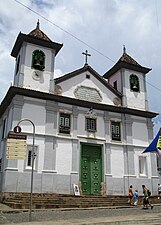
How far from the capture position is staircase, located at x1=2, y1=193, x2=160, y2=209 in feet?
44.7

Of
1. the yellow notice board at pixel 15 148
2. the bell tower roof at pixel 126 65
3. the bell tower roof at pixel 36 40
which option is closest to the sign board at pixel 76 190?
the yellow notice board at pixel 15 148

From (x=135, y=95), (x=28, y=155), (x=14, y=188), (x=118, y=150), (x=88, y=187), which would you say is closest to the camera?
(x=14, y=188)

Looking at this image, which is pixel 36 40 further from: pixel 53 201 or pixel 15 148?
pixel 15 148

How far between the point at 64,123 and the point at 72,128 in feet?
2.22

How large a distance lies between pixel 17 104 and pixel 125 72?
10.1m

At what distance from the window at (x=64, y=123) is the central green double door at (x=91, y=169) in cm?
168

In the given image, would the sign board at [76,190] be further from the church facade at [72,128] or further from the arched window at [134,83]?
the arched window at [134,83]

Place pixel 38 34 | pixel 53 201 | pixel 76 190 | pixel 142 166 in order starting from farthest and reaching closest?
pixel 38 34
pixel 142 166
pixel 76 190
pixel 53 201

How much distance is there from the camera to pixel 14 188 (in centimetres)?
1666

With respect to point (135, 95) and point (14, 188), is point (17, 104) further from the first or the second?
point (135, 95)

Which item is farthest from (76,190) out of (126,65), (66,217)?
(126,65)

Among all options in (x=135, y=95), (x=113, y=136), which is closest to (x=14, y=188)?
(x=113, y=136)

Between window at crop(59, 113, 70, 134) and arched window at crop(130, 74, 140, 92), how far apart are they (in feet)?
22.3

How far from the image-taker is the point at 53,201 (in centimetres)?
1491
